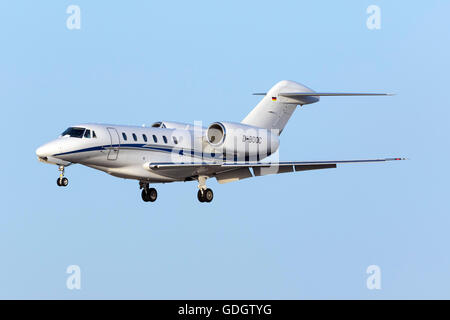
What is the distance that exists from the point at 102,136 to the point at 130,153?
137cm

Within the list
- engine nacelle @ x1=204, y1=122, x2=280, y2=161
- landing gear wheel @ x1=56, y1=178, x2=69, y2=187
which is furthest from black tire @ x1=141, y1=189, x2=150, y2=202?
landing gear wheel @ x1=56, y1=178, x2=69, y2=187

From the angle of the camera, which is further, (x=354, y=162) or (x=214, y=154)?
(x=214, y=154)

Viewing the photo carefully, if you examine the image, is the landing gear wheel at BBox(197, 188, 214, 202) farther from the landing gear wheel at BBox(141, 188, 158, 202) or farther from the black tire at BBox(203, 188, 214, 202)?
the landing gear wheel at BBox(141, 188, 158, 202)

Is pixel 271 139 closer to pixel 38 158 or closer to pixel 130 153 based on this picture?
pixel 130 153

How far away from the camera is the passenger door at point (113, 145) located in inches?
1375

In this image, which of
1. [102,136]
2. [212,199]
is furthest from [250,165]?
[102,136]

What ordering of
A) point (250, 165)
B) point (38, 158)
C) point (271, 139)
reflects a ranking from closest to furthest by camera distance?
1. point (38, 158)
2. point (250, 165)
3. point (271, 139)

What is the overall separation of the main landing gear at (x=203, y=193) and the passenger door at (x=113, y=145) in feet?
13.6

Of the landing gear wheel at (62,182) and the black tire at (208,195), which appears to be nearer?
the landing gear wheel at (62,182)

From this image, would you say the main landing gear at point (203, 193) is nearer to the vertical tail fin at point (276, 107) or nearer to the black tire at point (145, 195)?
the black tire at point (145, 195)

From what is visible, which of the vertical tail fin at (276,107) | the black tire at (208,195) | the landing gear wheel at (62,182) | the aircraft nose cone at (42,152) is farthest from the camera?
the vertical tail fin at (276,107)

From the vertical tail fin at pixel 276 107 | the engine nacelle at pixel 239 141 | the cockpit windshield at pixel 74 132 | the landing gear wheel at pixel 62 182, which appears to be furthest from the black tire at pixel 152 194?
the landing gear wheel at pixel 62 182

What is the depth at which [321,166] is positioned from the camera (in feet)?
121

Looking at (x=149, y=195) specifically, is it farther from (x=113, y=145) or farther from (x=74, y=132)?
(x=74, y=132)
